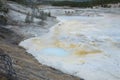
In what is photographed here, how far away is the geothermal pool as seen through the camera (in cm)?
1452

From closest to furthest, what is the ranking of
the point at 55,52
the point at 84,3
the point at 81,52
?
the point at 81,52, the point at 55,52, the point at 84,3

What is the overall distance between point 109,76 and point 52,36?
424 inches

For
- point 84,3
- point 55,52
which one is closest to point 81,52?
point 55,52

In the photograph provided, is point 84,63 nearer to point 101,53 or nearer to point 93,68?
point 93,68

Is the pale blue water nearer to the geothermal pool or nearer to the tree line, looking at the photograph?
the geothermal pool

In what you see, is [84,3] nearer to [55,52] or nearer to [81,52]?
[55,52]

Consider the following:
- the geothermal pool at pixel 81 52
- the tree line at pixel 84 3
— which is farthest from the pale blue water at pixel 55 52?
the tree line at pixel 84 3

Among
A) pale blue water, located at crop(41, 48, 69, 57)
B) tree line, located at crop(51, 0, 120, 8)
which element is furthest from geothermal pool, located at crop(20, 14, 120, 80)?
tree line, located at crop(51, 0, 120, 8)

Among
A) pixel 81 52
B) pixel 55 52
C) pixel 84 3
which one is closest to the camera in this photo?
pixel 81 52

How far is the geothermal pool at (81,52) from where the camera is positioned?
572 inches

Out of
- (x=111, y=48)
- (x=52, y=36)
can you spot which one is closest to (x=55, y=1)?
(x=52, y=36)

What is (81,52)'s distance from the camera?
711 inches

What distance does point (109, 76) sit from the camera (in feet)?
45.0

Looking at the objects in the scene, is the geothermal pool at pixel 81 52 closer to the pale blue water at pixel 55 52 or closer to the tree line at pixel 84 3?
the pale blue water at pixel 55 52
